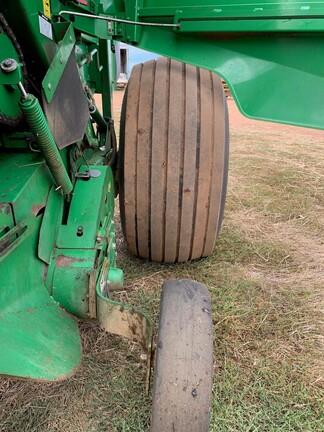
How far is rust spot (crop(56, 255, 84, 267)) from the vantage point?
1472mm

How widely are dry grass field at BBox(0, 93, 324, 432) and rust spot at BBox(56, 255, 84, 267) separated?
1.63ft

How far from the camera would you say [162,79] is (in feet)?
6.52

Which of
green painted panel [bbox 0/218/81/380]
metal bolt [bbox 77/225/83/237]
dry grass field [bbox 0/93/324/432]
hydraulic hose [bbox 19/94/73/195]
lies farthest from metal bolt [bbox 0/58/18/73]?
dry grass field [bbox 0/93/324/432]

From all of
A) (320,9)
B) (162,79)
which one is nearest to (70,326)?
(162,79)

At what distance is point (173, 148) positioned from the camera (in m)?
1.92

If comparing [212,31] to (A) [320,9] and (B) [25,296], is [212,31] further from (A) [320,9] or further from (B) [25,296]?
(B) [25,296]

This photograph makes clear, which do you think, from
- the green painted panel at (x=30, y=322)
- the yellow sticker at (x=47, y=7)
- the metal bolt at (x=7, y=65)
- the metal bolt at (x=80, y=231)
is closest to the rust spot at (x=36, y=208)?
the green painted panel at (x=30, y=322)

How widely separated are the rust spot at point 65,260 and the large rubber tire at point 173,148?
62 cm

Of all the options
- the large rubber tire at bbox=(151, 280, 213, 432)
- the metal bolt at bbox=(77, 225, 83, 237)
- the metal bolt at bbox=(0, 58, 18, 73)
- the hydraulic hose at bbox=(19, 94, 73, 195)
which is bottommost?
the large rubber tire at bbox=(151, 280, 213, 432)

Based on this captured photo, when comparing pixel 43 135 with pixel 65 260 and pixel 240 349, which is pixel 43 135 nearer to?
pixel 65 260

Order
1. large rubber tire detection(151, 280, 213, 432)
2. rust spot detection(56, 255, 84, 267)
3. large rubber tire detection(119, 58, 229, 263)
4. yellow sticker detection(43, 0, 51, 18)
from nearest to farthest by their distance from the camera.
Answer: large rubber tire detection(151, 280, 213, 432)
yellow sticker detection(43, 0, 51, 18)
rust spot detection(56, 255, 84, 267)
large rubber tire detection(119, 58, 229, 263)

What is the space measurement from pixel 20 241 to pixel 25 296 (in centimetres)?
17

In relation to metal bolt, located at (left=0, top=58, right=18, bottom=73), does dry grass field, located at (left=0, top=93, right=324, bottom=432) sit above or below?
below

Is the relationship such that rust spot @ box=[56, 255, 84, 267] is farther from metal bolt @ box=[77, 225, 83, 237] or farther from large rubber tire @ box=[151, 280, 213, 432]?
large rubber tire @ box=[151, 280, 213, 432]
